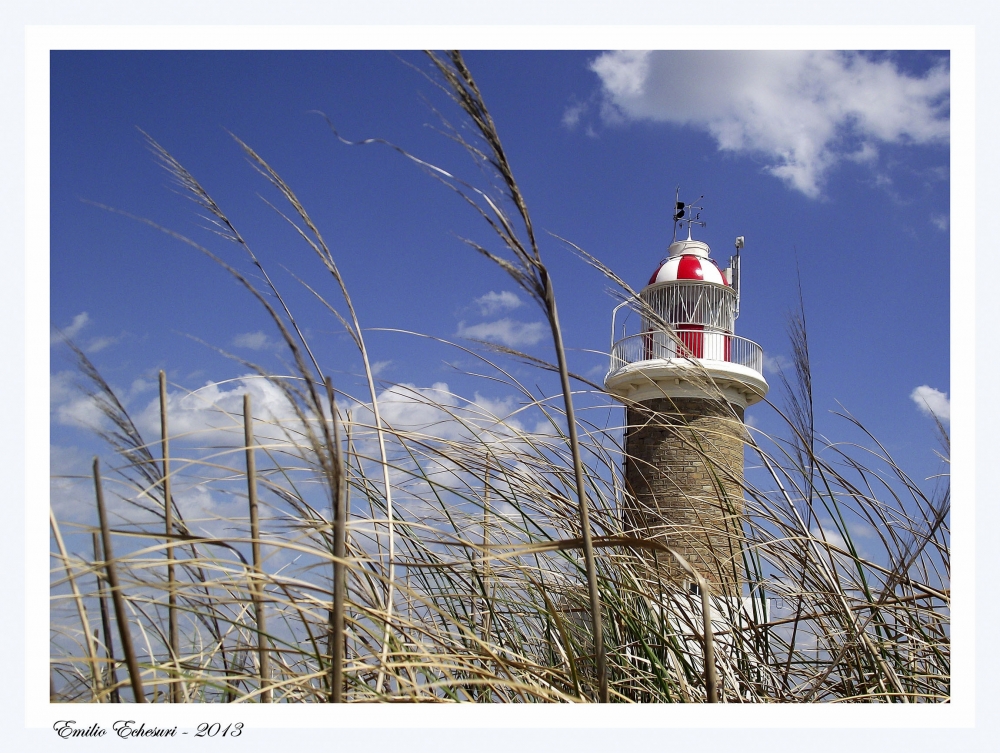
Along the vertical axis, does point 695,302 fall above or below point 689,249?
below

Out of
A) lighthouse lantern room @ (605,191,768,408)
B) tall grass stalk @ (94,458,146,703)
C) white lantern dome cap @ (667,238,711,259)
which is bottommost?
tall grass stalk @ (94,458,146,703)

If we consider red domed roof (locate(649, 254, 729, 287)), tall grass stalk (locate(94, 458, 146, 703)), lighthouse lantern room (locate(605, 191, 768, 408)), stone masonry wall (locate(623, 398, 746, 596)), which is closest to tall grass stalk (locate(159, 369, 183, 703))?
tall grass stalk (locate(94, 458, 146, 703))

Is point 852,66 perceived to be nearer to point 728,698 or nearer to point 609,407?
point 609,407

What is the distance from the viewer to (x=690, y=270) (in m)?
11.1

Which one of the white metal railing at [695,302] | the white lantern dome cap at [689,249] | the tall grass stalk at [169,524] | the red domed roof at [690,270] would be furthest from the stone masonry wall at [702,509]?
the white lantern dome cap at [689,249]

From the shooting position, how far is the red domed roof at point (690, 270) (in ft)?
36.2

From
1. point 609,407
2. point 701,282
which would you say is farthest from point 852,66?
point 701,282

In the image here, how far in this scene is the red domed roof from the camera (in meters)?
11.0

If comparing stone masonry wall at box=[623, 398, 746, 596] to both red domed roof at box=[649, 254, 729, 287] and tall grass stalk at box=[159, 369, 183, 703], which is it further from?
red domed roof at box=[649, 254, 729, 287]

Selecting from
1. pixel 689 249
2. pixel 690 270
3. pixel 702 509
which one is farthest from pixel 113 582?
pixel 689 249

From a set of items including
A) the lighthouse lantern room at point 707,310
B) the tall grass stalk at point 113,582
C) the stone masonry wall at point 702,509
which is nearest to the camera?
the tall grass stalk at point 113,582

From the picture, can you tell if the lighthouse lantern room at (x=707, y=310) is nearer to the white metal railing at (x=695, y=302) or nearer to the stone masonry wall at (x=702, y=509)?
the white metal railing at (x=695, y=302)

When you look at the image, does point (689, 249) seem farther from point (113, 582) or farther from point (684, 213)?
point (113, 582)
